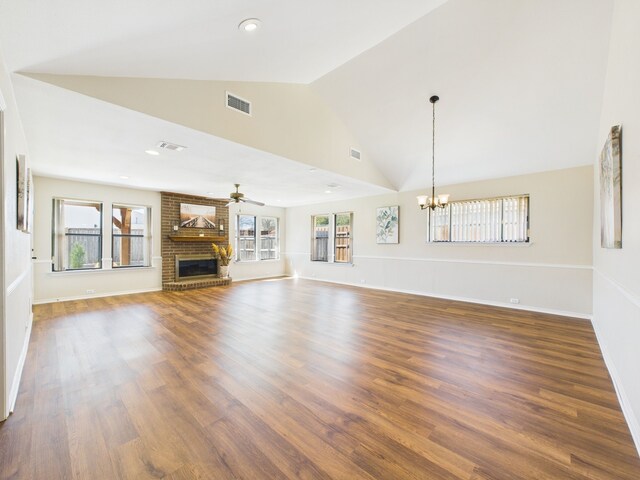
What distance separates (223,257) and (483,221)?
22.1 ft

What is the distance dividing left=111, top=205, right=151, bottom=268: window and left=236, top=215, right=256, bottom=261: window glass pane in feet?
8.59

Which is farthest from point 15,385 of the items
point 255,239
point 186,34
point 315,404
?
point 255,239

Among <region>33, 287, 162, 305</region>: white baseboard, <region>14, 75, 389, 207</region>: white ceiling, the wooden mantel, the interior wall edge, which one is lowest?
<region>33, 287, 162, 305</region>: white baseboard

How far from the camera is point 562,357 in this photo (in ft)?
9.98

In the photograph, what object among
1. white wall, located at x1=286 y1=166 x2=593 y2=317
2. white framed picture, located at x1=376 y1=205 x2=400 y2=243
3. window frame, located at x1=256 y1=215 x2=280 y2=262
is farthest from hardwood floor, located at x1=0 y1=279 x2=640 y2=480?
window frame, located at x1=256 y1=215 x2=280 y2=262

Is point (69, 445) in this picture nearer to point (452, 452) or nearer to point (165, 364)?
point (165, 364)

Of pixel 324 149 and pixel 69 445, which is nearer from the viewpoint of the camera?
pixel 69 445

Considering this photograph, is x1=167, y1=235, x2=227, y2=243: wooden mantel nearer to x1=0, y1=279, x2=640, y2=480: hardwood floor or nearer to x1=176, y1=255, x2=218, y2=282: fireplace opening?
x1=176, y1=255, x2=218, y2=282: fireplace opening

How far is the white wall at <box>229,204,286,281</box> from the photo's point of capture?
28.6ft

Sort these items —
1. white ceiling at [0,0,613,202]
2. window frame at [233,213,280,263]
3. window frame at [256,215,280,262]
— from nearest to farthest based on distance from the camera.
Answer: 1. white ceiling at [0,0,613,202]
2. window frame at [233,213,280,263]
3. window frame at [256,215,280,262]

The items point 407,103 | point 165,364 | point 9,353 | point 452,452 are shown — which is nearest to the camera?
point 452,452

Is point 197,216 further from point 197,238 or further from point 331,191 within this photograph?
point 331,191

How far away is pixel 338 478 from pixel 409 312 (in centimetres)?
379

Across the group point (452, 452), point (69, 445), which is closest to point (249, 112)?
point (69, 445)
